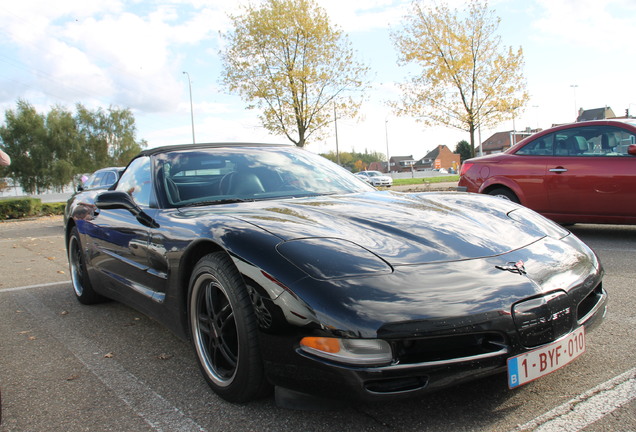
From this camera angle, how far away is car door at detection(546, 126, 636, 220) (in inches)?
233

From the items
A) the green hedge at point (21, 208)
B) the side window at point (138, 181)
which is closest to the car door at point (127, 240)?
the side window at point (138, 181)

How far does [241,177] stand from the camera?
3207 millimetres

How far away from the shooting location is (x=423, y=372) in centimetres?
171

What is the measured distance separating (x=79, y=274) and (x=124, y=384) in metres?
2.21

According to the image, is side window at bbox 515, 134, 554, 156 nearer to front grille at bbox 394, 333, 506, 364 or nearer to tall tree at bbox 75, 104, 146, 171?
front grille at bbox 394, 333, 506, 364

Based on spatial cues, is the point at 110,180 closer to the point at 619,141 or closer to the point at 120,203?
the point at 120,203

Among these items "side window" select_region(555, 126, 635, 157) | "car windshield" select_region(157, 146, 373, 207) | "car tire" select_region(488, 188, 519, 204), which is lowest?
"car tire" select_region(488, 188, 519, 204)

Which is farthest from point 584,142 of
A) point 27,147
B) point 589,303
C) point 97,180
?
point 27,147

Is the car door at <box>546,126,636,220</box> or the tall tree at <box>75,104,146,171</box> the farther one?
the tall tree at <box>75,104,146,171</box>

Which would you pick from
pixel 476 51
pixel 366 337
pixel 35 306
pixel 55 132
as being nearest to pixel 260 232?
pixel 366 337

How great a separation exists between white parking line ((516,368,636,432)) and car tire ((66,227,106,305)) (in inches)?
139

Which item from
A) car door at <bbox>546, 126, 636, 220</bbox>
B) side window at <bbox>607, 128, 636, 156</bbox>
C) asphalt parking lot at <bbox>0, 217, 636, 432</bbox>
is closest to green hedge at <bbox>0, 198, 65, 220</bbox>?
asphalt parking lot at <bbox>0, 217, 636, 432</bbox>

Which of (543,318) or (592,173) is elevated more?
(592,173)

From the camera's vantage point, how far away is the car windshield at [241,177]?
3.05 m
